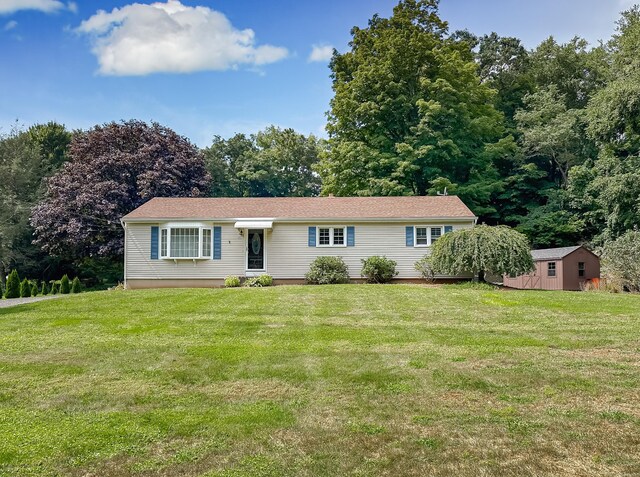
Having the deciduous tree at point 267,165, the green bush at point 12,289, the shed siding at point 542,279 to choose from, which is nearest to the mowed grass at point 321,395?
the green bush at point 12,289

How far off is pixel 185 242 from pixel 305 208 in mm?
4915

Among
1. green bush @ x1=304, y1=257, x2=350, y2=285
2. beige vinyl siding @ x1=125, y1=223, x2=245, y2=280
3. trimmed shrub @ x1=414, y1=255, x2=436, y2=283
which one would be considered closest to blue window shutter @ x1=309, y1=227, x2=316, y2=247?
green bush @ x1=304, y1=257, x2=350, y2=285

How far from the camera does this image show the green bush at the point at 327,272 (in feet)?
59.0

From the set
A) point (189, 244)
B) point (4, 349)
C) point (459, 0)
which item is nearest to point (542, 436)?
point (4, 349)

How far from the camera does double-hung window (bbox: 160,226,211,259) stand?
18.7 metres

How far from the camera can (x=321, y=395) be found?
5535 millimetres

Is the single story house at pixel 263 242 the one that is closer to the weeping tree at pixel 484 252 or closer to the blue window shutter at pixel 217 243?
the blue window shutter at pixel 217 243

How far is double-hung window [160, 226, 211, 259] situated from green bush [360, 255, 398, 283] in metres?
6.06

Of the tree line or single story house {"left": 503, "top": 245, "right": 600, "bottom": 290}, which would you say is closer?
single story house {"left": 503, "top": 245, "right": 600, "bottom": 290}

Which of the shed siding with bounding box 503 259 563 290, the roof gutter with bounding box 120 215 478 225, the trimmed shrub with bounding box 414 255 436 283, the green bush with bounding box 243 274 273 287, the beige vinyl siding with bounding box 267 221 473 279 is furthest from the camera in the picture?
the shed siding with bounding box 503 259 563 290

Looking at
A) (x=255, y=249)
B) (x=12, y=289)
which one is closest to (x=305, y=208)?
(x=255, y=249)

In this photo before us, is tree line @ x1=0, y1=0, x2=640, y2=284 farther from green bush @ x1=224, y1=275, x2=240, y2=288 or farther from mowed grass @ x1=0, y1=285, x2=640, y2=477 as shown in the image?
mowed grass @ x1=0, y1=285, x2=640, y2=477

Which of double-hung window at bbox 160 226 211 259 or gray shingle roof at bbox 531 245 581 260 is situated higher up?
double-hung window at bbox 160 226 211 259

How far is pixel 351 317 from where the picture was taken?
10.6 metres
